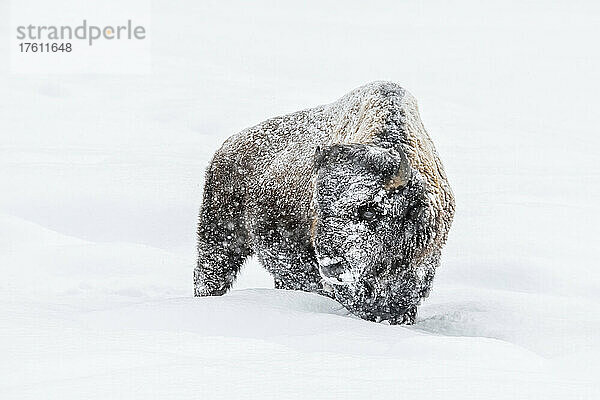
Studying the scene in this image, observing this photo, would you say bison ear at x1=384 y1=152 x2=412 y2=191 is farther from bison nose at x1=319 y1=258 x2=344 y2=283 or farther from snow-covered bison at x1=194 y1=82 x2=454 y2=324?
bison nose at x1=319 y1=258 x2=344 y2=283

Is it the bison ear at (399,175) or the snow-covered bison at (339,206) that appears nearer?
the snow-covered bison at (339,206)

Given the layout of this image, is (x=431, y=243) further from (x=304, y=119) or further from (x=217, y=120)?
(x=217, y=120)

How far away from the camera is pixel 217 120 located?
13.8m

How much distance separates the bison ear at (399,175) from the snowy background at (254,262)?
79 centimetres

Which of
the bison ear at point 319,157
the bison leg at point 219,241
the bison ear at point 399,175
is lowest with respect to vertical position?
the bison leg at point 219,241

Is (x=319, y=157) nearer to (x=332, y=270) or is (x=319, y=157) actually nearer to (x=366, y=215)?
(x=366, y=215)

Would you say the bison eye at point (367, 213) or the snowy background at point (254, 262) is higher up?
the bison eye at point (367, 213)

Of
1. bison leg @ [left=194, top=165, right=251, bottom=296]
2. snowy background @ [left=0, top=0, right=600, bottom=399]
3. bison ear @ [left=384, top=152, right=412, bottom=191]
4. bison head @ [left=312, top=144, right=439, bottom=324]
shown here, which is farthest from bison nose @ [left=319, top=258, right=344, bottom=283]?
bison leg @ [left=194, top=165, right=251, bottom=296]

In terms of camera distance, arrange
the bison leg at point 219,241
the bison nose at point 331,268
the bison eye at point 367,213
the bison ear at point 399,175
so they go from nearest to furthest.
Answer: the bison nose at point 331,268, the bison eye at point 367,213, the bison ear at point 399,175, the bison leg at point 219,241

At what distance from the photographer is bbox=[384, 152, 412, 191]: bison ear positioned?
404 cm

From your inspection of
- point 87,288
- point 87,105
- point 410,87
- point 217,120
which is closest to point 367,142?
point 87,288

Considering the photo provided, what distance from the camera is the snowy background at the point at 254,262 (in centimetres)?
263

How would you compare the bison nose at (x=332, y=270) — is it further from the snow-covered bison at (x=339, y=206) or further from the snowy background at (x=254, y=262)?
the snowy background at (x=254, y=262)

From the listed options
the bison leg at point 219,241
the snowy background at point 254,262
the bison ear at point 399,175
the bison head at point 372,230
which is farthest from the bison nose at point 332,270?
the bison leg at point 219,241
